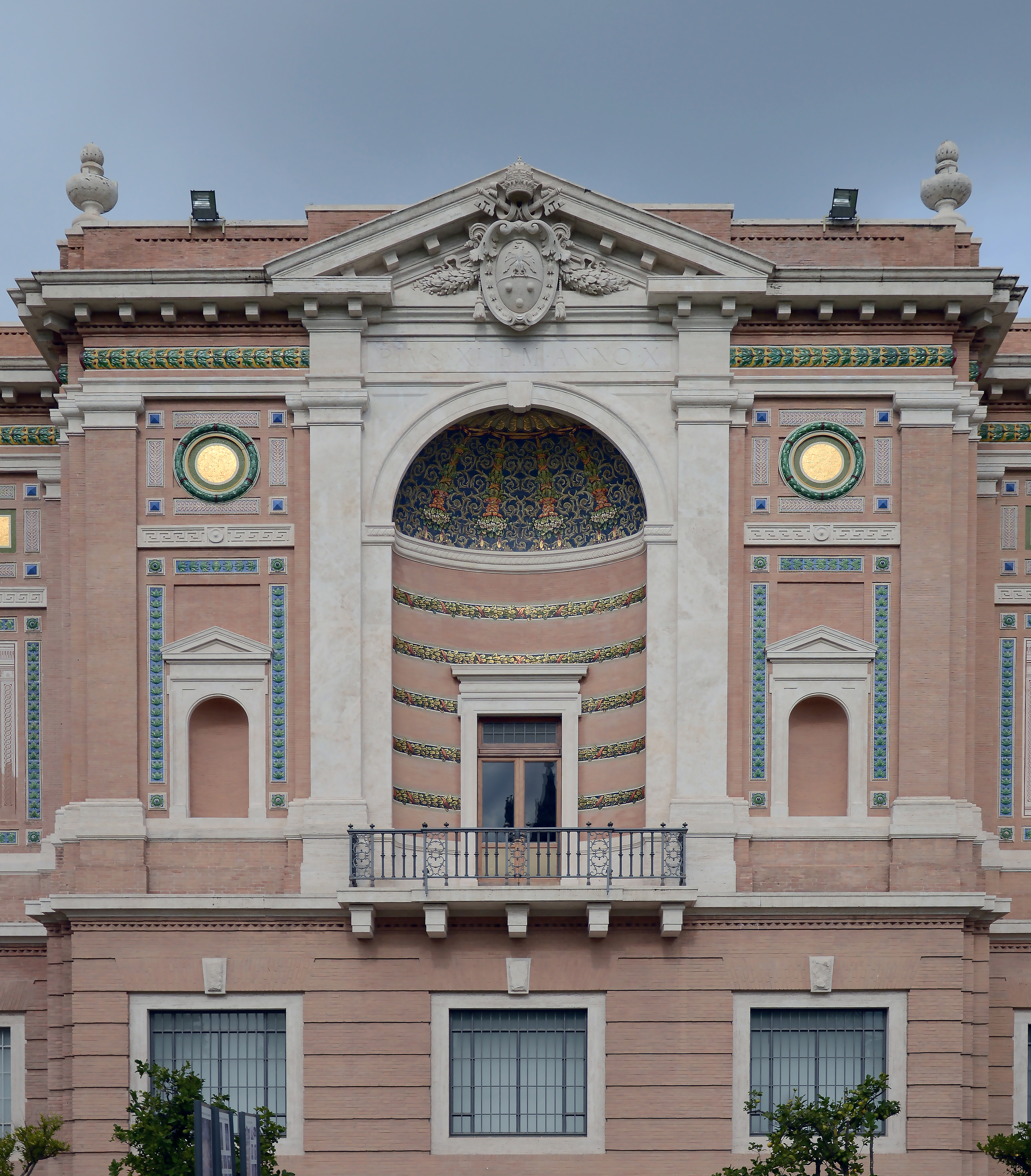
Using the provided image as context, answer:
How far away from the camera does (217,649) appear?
26.2 metres

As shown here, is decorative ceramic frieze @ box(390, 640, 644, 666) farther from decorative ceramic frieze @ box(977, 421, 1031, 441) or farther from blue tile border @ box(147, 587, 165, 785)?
decorative ceramic frieze @ box(977, 421, 1031, 441)

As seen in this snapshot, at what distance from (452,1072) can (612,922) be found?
2.92 metres

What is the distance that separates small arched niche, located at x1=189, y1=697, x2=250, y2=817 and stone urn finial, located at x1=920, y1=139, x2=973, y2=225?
38.8ft

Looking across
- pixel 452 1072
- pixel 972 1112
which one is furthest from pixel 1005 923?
pixel 452 1072

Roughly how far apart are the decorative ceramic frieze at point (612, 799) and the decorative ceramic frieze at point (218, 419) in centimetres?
677

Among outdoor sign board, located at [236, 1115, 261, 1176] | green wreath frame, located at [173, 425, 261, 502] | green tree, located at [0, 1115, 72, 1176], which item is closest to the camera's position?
outdoor sign board, located at [236, 1115, 261, 1176]

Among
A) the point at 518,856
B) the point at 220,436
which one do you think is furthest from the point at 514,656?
the point at 220,436

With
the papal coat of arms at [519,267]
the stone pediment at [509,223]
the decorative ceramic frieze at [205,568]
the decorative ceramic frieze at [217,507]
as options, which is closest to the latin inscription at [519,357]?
the papal coat of arms at [519,267]

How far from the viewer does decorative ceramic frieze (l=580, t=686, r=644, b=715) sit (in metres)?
26.9

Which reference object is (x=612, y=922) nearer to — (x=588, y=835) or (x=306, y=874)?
(x=588, y=835)

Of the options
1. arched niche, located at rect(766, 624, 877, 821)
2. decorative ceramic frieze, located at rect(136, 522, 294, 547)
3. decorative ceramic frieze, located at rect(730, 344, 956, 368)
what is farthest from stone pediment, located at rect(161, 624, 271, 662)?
decorative ceramic frieze, located at rect(730, 344, 956, 368)

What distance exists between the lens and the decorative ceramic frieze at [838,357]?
2666cm

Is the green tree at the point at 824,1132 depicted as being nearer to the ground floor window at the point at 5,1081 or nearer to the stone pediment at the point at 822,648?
A: the stone pediment at the point at 822,648

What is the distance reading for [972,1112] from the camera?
1021 inches
